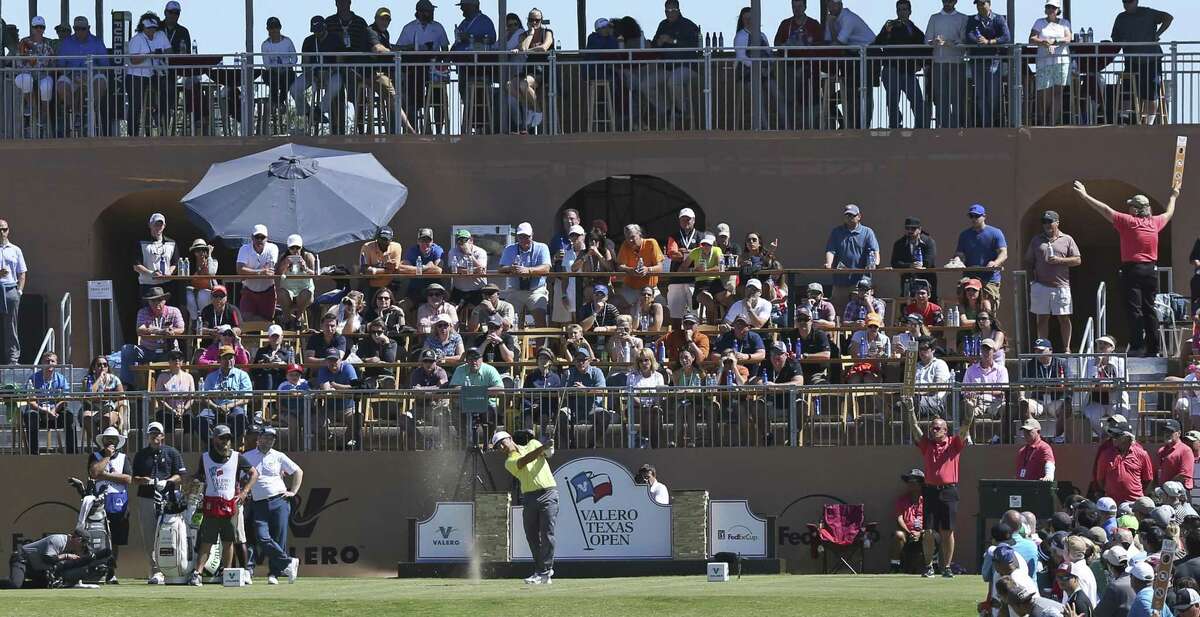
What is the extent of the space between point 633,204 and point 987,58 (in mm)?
5169

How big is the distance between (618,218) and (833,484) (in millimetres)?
7646

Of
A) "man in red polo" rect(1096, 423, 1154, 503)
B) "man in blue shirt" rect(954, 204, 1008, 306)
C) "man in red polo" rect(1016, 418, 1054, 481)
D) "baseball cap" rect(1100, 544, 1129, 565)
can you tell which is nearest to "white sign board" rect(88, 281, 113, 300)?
"man in blue shirt" rect(954, 204, 1008, 306)

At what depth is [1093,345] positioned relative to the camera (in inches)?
1043

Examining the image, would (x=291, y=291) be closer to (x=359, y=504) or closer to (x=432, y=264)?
(x=432, y=264)

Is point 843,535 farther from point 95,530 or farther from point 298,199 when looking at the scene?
point 95,530

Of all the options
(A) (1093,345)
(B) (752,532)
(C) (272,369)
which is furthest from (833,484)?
(C) (272,369)

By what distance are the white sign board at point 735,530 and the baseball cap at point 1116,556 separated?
755 centimetres

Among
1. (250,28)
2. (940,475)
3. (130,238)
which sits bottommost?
(940,475)

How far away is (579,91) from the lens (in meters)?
28.5

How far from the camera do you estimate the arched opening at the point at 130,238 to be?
29.0 meters

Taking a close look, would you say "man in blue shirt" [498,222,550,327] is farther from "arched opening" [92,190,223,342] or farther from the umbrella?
"arched opening" [92,190,223,342]

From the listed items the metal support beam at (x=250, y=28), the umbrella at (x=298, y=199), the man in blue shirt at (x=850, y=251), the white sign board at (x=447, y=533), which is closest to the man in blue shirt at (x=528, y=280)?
the umbrella at (x=298, y=199)

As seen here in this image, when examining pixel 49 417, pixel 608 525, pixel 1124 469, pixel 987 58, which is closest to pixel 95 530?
pixel 49 417

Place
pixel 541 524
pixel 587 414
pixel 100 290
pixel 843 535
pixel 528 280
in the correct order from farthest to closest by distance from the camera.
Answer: pixel 100 290
pixel 528 280
pixel 587 414
pixel 843 535
pixel 541 524
